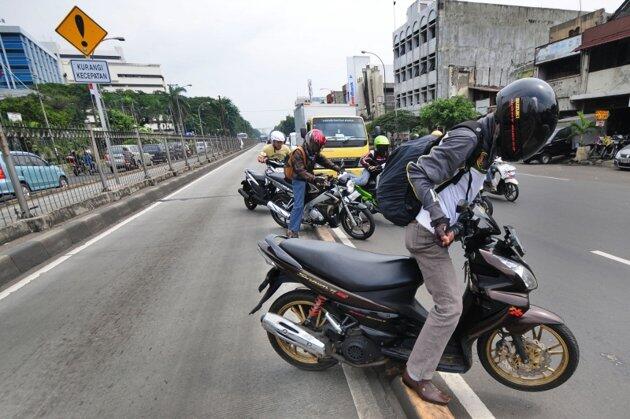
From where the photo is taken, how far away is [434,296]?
1940 millimetres

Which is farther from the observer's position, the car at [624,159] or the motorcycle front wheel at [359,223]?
the car at [624,159]

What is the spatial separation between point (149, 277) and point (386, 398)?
3301mm

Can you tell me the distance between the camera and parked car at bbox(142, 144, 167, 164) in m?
11.7

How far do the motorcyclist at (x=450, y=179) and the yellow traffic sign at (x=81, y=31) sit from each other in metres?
9.21

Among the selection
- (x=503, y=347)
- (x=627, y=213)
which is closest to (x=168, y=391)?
(x=503, y=347)

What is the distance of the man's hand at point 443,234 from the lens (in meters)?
1.75

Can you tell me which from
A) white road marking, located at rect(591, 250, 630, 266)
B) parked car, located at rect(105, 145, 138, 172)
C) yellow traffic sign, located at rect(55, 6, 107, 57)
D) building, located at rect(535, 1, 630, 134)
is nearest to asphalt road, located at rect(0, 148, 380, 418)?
white road marking, located at rect(591, 250, 630, 266)

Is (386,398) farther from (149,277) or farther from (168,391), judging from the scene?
(149,277)

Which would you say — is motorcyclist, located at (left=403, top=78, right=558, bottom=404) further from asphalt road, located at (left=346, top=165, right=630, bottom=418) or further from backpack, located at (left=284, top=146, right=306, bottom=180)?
A: backpack, located at (left=284, top=146, right=306, bottom=180)

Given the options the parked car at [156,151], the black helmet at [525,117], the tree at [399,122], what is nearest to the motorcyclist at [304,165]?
the black helmet at [525,117]

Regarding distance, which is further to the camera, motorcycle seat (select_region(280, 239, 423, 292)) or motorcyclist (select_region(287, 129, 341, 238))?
motorcyclist (select_region(287, 129, 341, 238))

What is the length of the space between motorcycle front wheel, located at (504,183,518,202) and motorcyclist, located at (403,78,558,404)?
6775 millimetres

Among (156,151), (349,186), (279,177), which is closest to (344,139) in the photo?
(279,177)

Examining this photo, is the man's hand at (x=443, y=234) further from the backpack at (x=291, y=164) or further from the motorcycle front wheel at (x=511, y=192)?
the motorcycle front wheel at (x=511, y=192)
